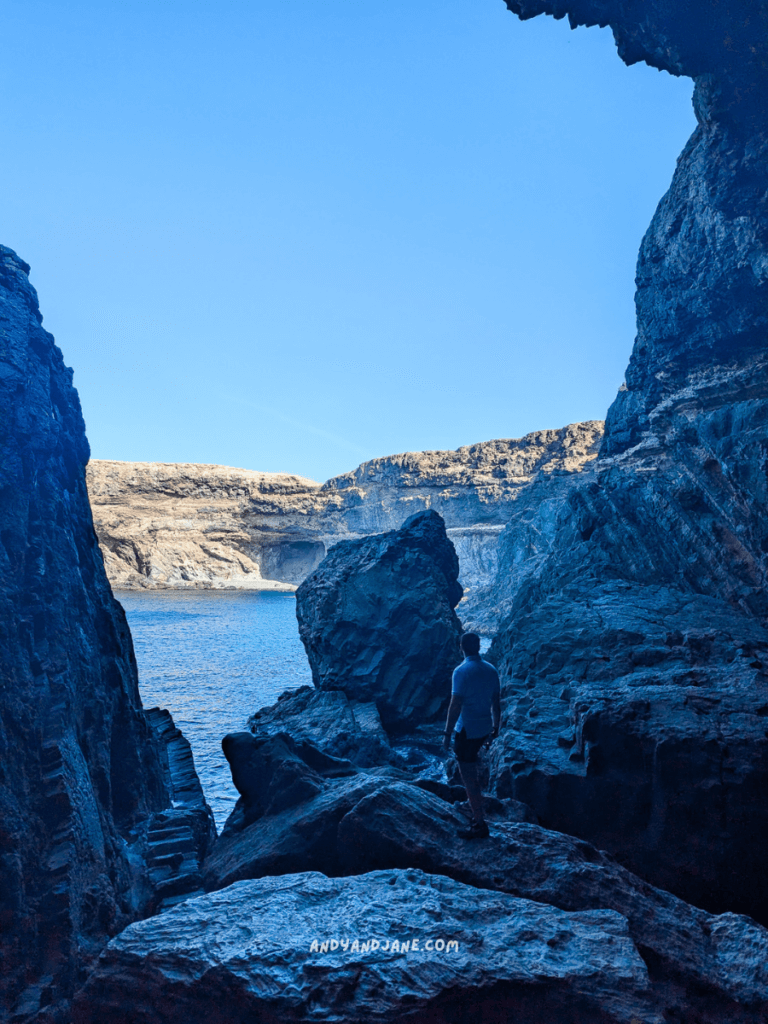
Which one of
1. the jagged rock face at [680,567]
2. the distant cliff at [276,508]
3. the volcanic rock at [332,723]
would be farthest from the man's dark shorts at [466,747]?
the distant cliff at [276,508]

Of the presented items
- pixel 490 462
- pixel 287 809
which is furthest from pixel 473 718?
pixel 490 462

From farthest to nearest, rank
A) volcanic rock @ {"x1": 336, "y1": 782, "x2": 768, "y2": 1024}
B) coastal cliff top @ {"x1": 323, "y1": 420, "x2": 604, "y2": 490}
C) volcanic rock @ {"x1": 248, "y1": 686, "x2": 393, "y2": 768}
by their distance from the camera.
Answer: coastal cliff top @ {"x1": 323, "y1": 420, "x2": 604, "y2": 490} < volcanic rock @ {"x1": 248, "y1": 686, "x2": 393, "y2": 768} < volcanic rock @ {"x1": 336, "y1": 782, "x2": 768, "y2": 1024}

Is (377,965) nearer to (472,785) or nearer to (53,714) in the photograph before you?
(472,785)

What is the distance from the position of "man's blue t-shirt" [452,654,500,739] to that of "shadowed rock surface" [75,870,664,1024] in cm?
131

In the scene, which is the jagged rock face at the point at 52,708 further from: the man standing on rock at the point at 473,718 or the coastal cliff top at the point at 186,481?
the coastal cliff top at the point at 186,481

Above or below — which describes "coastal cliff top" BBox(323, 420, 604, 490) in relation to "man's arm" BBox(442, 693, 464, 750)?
above

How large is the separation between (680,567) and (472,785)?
13249mm

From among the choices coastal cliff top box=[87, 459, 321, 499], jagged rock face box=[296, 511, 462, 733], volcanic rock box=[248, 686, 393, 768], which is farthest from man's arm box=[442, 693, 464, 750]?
coastal cliff top box=[87, 459, 321, 499]

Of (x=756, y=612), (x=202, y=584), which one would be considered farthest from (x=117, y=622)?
(x=202, y=584)

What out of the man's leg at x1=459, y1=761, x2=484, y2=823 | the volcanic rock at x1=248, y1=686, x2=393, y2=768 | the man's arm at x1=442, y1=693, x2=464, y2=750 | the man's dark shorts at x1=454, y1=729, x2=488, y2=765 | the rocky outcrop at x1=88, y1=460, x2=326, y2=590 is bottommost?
the volcanic rock at x1=248, y1=686, x2=393, y2=768

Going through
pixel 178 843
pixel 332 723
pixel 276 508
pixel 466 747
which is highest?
pixel 276 508

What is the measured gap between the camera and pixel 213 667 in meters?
31.5

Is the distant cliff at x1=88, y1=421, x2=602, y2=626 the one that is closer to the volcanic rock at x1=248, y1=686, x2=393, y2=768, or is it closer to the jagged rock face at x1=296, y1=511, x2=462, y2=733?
the jagged rock face at x1=296, y1=511, x2=462, y2=733

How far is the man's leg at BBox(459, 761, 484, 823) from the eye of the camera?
5.25 meters
